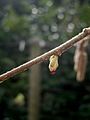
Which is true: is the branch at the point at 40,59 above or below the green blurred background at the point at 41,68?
below

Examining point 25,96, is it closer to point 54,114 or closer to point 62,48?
point 54,114

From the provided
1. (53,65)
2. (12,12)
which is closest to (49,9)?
(12,12)

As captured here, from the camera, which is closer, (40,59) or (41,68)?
(40,59)

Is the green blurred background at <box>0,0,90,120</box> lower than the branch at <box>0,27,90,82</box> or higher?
higher

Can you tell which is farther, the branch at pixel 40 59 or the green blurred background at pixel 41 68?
the green blurred background at pixel 41 68

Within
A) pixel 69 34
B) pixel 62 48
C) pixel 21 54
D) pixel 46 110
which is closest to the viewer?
pixel 62 48

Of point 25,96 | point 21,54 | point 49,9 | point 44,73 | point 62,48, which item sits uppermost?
point 49,9

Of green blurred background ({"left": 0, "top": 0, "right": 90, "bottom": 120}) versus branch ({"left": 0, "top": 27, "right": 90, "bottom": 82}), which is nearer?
branch ({"left": 0, "top": 27, "right": 90, "bottom": 82})

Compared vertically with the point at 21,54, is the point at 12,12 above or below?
above
